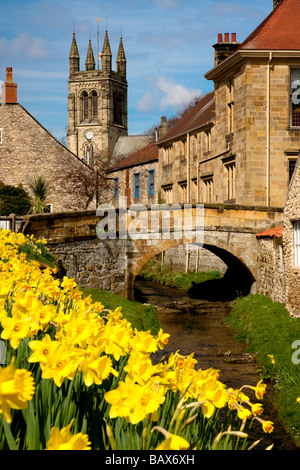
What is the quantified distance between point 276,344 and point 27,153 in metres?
27.9

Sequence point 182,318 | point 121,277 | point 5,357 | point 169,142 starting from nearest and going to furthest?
1. point 5,357
2. point 182,318
3. point 121,277
4. point 169,142

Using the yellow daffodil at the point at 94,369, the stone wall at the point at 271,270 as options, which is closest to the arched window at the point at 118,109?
the stone wall at the point at 271,270

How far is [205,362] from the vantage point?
49.9ft

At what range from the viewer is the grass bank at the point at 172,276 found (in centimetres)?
2952

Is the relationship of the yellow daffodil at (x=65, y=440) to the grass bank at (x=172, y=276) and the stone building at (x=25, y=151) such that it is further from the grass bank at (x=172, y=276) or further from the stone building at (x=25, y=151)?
the stone building at (x=25, y=151)

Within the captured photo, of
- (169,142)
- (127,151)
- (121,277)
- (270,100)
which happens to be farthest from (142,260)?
(127,151)

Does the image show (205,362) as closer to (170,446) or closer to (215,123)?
(170,446)

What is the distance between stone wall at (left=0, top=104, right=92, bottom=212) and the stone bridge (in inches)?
680

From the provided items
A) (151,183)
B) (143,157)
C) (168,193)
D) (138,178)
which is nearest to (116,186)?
(138,178)

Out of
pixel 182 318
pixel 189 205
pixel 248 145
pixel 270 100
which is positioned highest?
pixel 270 100

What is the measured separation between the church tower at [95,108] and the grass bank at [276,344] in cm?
6967

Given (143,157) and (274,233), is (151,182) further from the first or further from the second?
(274,233)

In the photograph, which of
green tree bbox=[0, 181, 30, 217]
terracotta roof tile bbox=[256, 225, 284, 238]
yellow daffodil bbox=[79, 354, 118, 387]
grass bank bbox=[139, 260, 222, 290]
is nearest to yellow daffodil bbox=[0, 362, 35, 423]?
yellow daffodil bbox=[79, 354, 118, 387]
